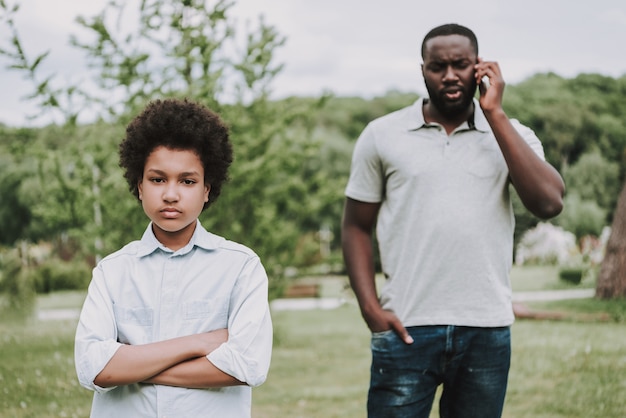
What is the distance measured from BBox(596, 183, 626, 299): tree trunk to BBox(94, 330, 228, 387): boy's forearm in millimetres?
12668

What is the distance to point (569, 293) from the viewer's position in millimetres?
19234

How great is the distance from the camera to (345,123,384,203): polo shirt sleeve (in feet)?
10.9

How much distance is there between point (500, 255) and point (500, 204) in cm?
20

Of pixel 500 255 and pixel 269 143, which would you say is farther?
pixel 269 143

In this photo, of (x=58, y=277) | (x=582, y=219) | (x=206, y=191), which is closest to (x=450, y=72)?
(x=206, y=191)

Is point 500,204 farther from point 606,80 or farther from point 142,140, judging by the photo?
point 606,80

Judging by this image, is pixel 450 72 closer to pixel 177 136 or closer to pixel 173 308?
pixel 177 136

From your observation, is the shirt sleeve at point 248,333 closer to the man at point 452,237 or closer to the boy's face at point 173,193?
the boy's face at point 173,193

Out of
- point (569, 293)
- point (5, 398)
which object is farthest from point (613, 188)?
point (5, 398)

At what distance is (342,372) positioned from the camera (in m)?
9.11

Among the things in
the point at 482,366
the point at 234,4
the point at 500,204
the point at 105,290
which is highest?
the point at 234,4

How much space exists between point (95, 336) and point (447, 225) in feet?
4.59

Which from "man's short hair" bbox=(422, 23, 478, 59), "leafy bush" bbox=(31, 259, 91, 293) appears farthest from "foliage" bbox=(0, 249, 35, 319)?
"leafy bush" bbox=(31, 259, 91, 293)

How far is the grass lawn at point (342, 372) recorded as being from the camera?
6.95m
